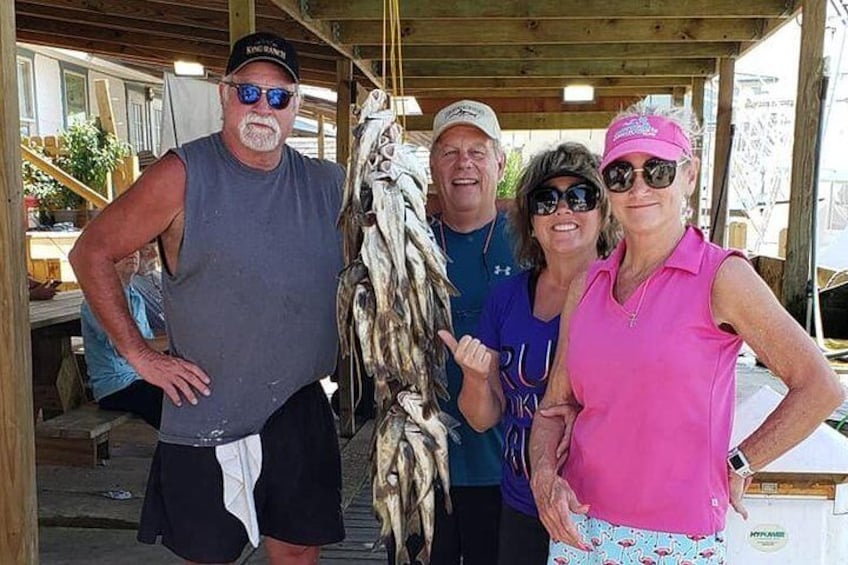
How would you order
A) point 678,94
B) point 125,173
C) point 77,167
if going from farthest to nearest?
point 77,167 < point 125,173 < point 678,94

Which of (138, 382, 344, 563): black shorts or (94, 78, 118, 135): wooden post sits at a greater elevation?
(94, 78, 118, 135): wooden post

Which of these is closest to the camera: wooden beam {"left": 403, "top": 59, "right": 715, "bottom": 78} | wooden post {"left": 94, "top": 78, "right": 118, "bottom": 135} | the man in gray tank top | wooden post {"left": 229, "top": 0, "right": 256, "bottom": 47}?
the man in gray tank top

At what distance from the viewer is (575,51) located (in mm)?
6465

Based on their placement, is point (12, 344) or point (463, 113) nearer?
point (12, 344)

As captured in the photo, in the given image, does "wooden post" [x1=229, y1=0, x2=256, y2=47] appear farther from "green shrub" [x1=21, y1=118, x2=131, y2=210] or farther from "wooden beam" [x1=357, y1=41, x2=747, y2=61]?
"green shrub" [x1=21, y1=118, x2=131, y2=210]

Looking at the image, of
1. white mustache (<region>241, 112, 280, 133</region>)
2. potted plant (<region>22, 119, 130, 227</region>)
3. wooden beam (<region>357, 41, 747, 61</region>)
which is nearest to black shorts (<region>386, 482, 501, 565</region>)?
white mustache (<region>241, 112, 280, 133</region>)

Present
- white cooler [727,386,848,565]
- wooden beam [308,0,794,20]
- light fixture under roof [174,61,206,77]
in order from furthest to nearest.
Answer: light fixture under roof [174,61,206,77] → wooden beam [308,0,794,20] → white cooler [727,386,848,565]

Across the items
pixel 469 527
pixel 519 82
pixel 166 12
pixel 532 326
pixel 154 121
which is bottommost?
pixel 469 527

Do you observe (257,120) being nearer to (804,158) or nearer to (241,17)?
(241,17)

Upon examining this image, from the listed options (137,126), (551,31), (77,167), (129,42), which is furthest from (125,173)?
(551,31)

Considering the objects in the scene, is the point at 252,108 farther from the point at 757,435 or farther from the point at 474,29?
the point at 474,29

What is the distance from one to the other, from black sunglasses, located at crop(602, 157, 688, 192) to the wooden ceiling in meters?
3.16

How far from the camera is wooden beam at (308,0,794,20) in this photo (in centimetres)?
483

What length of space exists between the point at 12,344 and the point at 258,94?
91cm
